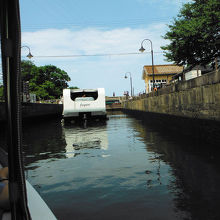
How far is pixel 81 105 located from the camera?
2061cm

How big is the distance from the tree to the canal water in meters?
19.8

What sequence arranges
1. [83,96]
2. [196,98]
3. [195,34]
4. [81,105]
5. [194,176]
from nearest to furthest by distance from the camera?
[194,176] → [196,98] → [81,105] → [83,96] → [195,34]

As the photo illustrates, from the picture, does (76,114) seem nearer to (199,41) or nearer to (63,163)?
(199,41)

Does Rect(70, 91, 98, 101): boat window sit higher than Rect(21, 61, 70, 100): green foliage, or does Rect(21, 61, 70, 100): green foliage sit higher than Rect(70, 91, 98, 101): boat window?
Rect(21, 61, 70, 100): green foliage

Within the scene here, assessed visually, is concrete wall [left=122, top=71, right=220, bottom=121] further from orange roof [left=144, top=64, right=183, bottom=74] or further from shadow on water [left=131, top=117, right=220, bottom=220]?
orange roof [left=144, top=64, right=183, bottom=74]

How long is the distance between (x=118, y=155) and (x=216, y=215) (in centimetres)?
415

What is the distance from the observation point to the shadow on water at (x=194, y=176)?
3.36 metres

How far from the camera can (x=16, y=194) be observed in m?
1.63

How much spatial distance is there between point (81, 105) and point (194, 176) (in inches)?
635

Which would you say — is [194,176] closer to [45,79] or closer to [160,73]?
[160,73]

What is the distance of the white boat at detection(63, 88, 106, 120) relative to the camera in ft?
67.4

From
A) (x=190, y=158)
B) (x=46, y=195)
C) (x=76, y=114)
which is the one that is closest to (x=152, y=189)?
(x=46, y=195)

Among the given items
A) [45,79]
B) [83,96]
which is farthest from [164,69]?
[83,96]

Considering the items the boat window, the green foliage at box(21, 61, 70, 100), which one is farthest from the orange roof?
the boat window
